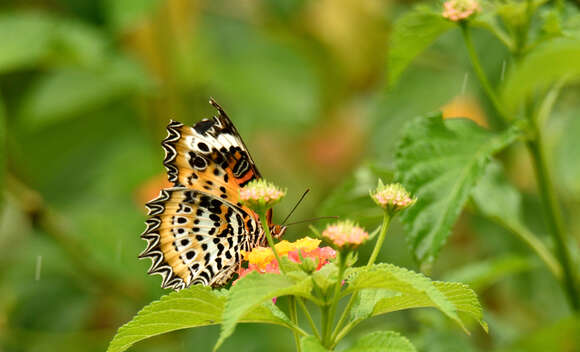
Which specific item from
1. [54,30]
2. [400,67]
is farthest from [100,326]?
[400,67]

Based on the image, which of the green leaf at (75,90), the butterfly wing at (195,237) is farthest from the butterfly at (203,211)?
the green leaf at (75,90)

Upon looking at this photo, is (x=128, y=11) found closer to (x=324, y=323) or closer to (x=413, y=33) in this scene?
(x=413, y=33)

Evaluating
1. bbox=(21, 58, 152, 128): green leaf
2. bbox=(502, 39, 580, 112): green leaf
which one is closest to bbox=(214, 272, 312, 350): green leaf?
bbox=(502, 39, 580, 112): green leaf

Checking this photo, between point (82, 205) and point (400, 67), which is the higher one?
point (82, 205)

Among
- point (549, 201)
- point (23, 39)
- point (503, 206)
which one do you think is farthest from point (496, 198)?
point (23, 39)

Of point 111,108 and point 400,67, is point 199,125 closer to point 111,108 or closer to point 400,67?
point 400,67

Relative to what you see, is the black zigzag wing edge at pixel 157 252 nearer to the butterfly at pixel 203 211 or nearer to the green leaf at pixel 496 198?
the butterfly at pixel 203 211

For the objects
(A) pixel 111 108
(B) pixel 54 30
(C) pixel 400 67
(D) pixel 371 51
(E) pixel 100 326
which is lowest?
(C) pixel 400 67
